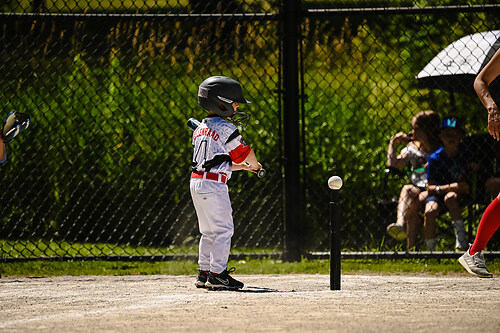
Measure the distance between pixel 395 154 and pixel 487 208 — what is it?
6.20ft

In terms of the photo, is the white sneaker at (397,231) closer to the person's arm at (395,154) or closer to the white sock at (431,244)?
the white sock at (431,244)

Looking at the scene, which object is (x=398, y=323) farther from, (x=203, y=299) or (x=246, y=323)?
(x=203, y=299)

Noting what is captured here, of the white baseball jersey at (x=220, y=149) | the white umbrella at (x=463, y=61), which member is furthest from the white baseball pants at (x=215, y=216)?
the white umbrella at (x=463, y=61)

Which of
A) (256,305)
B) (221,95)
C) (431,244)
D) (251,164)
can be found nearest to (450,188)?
(431,244)

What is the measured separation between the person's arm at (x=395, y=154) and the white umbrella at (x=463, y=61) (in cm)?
73

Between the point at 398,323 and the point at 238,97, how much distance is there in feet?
6.58

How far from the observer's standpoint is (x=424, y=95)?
9688 millimetres

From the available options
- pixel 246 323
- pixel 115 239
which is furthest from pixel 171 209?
pixel 246 323

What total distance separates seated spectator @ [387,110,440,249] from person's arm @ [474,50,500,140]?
6.35 ft

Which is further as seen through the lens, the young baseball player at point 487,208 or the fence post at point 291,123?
the fence post at point 291,123

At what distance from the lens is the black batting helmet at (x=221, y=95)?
5203 millimetres

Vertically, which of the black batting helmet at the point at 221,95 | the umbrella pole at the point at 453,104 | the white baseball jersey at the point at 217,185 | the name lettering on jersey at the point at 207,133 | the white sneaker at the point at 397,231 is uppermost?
the umbrella pole at the point at 453,104

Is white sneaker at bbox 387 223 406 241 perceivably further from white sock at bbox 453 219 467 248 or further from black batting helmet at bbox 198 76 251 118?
black batting helmet at bbox 198 76 251 118

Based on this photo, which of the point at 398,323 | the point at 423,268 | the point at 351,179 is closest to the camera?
the point at 398,323
